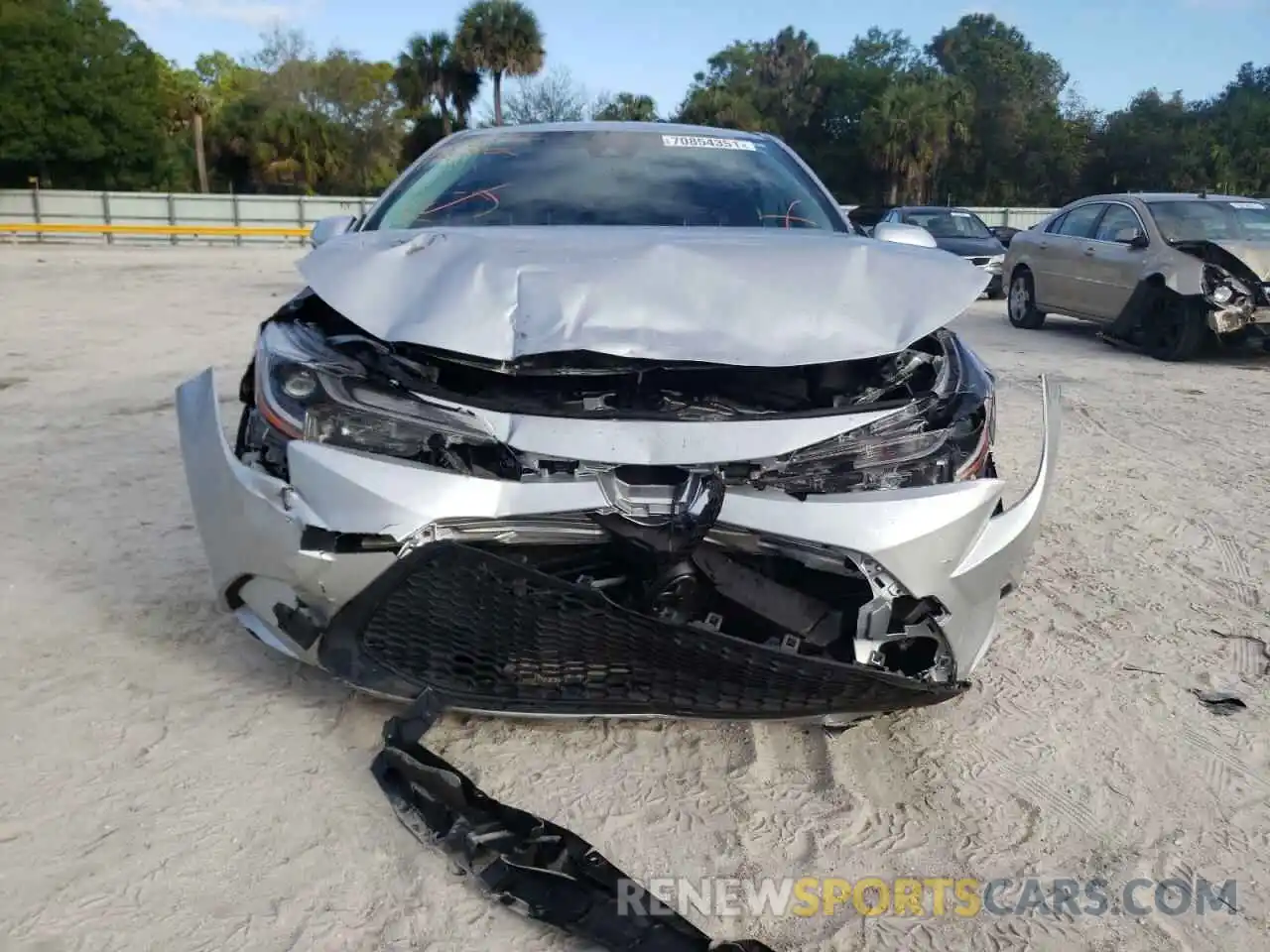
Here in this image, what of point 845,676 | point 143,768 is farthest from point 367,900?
point 845,676

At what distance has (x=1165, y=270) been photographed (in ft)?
31.5

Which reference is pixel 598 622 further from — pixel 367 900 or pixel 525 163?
pixel 525 163

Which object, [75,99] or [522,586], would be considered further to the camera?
[75,99]

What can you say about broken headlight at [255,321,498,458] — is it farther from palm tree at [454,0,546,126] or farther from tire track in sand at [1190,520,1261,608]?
palm tree at [454,0,546,126]

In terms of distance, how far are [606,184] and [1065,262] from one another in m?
8.64

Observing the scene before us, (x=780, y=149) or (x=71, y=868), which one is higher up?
(x=780, y=149)

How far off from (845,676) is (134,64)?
46049mm

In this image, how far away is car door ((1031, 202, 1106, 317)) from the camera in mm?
11008

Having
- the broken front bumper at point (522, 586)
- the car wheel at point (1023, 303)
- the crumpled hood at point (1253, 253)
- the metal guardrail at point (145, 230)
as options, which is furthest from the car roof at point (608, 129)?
the metal guardrail at point (145, 230)

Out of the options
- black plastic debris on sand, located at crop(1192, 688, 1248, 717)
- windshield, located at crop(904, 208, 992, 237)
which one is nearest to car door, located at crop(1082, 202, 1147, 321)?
windshield, located at crop(904, 208, 992, 237)

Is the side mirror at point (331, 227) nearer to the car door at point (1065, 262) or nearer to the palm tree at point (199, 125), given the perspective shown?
the car door at point (1065, 262)

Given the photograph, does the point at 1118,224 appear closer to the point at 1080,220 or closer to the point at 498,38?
the point at 1080,220

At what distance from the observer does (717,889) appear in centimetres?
232

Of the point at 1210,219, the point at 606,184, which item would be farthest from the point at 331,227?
the point at 1210,219
